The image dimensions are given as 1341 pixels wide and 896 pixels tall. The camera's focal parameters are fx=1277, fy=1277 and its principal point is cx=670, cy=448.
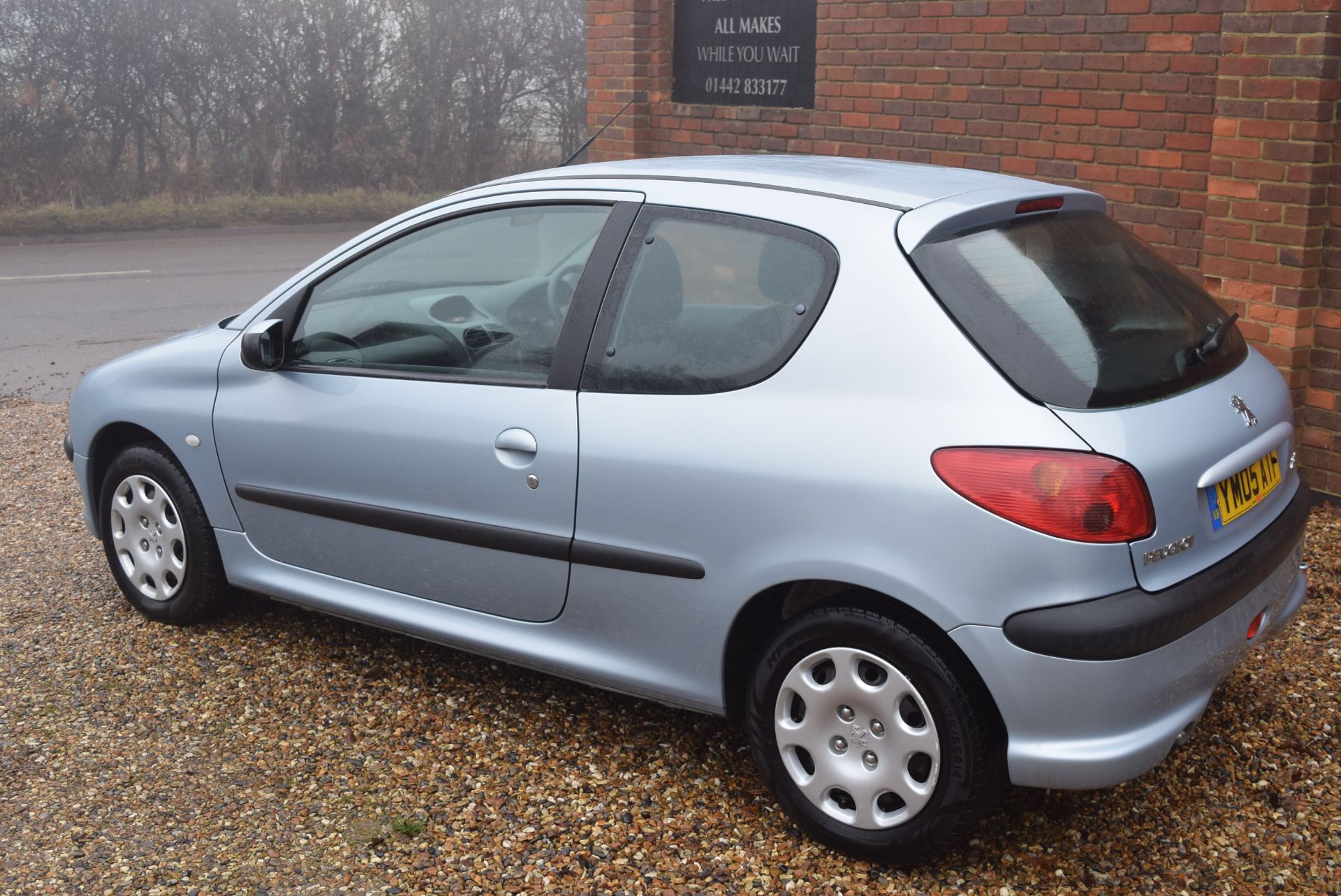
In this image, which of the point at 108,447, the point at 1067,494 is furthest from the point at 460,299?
the point at 1067,494

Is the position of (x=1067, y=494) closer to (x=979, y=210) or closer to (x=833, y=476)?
(x=833, y=476)

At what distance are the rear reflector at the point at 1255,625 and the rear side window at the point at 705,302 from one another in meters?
1.32

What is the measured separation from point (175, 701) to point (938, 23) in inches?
217

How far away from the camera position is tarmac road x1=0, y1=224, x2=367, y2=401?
32.4 feet

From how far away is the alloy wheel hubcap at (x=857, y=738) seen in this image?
2.99 meters

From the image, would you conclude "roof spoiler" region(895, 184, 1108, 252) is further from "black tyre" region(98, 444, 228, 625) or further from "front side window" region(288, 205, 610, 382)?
"black tyre" region(98, 444, 228, 625)

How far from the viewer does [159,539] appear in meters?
4.57

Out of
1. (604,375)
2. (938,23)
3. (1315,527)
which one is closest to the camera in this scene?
(604,375)

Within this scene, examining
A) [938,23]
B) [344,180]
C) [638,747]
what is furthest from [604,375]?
[344,180]

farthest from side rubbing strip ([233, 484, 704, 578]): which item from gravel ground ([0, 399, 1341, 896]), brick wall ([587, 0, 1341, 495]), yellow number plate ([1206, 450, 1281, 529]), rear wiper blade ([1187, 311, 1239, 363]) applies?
brick wall ([587, 0, 1341, 495])

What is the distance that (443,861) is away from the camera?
3.18 m

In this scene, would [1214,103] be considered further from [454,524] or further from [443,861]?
[443,861]

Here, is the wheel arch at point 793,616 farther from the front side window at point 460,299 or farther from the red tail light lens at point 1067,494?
the front side window at point 460,299

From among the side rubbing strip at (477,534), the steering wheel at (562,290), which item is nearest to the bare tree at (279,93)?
the side rubbing strip at (477,534)
